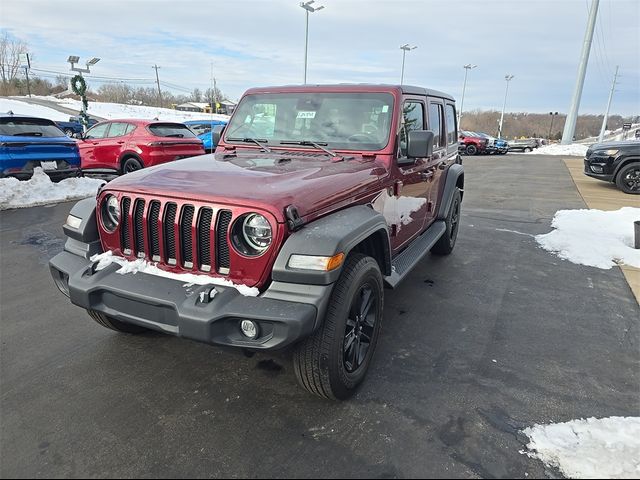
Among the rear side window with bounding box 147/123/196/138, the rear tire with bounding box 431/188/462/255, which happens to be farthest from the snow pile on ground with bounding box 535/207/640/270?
the rear side window with bounding box 147/123/196/138

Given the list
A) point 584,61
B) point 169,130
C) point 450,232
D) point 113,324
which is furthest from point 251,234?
point 584,61

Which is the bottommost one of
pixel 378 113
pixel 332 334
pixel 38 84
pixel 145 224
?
pixel 332 334

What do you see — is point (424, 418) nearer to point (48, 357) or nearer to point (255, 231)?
point (255, 231)

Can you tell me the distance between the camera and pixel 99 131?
11.0 meters

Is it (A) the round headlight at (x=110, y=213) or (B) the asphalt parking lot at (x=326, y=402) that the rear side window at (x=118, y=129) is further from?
(A) the round headlight at (x=110, y=213)

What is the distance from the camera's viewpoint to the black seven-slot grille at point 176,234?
250 cm

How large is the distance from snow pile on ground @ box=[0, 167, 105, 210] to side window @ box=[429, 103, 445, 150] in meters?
7.11

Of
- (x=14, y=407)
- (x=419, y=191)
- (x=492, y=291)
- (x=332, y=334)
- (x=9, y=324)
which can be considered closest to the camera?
(x=332, y=334)

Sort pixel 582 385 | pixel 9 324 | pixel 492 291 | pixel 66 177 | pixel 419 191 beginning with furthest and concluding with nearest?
pixel 66 177 → pixel 492 291 → pixel 419 191 → pixel 9 324 → pixel 582 385

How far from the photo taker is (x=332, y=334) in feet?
8.05

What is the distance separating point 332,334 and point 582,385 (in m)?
1.91

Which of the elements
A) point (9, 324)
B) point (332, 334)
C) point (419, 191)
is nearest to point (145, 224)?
point (332, 334)

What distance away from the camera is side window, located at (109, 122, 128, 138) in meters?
10.6

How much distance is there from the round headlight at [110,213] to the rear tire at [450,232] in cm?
384
